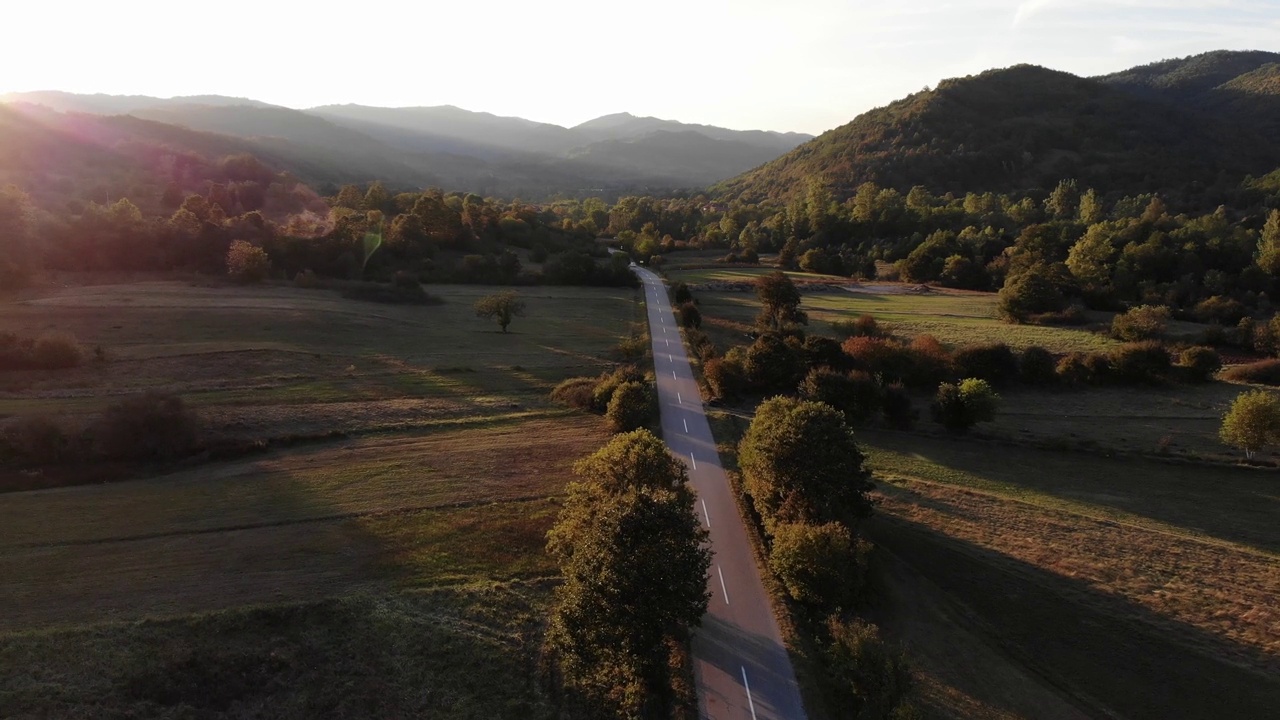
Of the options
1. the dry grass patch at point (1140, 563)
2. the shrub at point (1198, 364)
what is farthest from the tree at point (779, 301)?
the dry grass patch at point (1140, 563)

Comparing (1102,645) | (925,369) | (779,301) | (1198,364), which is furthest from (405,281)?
(1198,364)

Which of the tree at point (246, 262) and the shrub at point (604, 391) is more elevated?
the tree at point (246, 262)

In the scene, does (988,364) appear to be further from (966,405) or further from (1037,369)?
(966,405)

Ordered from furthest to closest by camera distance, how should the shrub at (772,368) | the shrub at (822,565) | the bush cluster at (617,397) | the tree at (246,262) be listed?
the tree at (246,262) < the shrub at (772,368) < the bush cluster at (617,397) < the shrub at (822,565)

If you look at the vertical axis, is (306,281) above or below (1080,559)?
above

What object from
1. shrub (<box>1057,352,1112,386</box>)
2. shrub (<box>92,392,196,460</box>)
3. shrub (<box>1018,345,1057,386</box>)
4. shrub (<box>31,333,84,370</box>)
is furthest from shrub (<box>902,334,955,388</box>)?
shrub (<box>31,333,84,370</box>)

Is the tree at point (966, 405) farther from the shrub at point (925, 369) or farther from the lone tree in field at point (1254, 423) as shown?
the lone tree in field at point (1254, 423)

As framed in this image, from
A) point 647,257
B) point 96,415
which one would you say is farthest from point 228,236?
point 647,257
